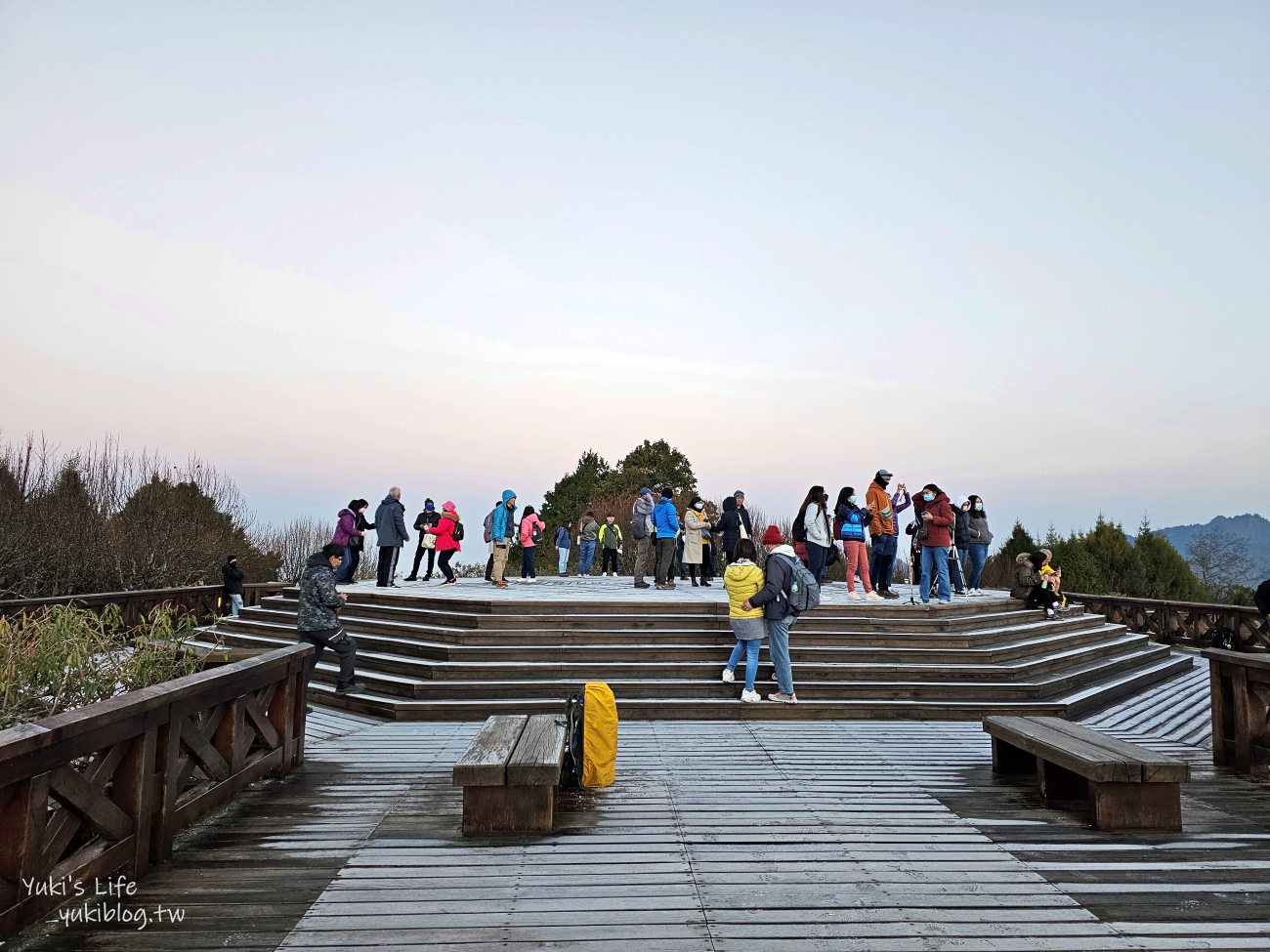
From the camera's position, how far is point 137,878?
3.98 m

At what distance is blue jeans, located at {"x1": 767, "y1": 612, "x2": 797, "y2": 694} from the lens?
27.8ft

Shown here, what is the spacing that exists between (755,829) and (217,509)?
22.8 m

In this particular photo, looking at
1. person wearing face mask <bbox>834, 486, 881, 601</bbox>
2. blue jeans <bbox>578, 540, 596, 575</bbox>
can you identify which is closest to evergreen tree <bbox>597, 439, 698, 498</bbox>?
blue jeans <bbox>578, 540, 596, 575</bbox>

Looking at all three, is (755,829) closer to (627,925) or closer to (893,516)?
(627,925)

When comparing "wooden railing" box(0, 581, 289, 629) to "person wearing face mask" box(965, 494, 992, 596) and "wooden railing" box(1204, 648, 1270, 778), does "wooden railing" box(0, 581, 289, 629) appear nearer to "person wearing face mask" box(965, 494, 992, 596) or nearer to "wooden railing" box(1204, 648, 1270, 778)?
"wooden railing" box(1204, 648, 1270, 778)

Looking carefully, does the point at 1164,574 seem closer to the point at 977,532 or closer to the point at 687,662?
the point at 977,532

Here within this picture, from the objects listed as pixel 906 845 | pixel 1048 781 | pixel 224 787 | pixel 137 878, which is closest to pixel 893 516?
pixel 1048 781

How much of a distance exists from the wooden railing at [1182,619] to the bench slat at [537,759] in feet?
48.1

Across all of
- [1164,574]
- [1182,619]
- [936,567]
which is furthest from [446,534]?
[1164,574]

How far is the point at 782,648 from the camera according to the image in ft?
28.2

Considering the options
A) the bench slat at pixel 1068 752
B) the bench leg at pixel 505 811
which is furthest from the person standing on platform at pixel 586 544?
the bench leg at pixel 505 811

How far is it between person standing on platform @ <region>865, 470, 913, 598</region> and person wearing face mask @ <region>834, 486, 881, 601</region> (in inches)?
13.8

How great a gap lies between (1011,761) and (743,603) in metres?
2.91

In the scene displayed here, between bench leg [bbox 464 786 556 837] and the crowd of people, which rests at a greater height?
the crowd of people
